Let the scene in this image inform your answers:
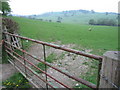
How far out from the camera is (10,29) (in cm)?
559

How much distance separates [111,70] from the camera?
0.89m

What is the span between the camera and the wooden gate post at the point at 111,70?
85cm

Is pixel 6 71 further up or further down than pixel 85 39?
further down

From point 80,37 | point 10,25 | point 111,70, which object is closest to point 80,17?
point 80,37

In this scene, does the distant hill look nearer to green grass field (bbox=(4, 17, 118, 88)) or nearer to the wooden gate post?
green grass field (bbox=(4, 17, 118, 88))

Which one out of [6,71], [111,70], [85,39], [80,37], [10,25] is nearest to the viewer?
[111,70]

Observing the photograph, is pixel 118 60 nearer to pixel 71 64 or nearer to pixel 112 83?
pixel 112 83

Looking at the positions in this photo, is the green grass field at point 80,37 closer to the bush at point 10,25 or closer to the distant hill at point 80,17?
the bush at point 10,25

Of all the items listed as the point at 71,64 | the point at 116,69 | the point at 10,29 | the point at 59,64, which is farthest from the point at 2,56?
the point at 116,69

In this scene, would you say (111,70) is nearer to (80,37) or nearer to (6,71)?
(6,71)

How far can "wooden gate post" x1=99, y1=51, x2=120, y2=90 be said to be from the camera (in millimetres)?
845

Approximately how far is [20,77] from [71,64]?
2.43 m

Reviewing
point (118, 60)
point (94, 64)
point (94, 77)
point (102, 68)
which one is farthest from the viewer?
point (94, 64)

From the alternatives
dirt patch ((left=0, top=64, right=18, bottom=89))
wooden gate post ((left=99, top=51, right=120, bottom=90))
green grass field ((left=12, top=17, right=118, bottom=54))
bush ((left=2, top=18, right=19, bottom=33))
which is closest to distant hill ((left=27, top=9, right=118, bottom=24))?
green grass field ((left=12, top=17, right=118, bottom=54))
